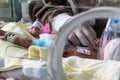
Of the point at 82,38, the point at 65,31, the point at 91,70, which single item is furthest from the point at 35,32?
the point at 65,31

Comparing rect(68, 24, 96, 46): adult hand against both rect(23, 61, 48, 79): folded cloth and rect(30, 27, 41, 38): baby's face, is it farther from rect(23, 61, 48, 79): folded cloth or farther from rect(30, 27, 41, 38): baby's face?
rect(23, 61, 48, 79): folded cloth

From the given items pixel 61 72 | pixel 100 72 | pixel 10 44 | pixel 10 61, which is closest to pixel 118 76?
pixel 100 72

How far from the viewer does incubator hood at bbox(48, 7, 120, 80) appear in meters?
0.47

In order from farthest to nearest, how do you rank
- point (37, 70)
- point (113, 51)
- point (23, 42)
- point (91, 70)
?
point (23, 42), point (113, 51), point (91, 70), point (37, 70)

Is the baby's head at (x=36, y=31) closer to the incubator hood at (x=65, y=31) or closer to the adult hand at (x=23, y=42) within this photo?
the adult hand at (x=23, y=42)

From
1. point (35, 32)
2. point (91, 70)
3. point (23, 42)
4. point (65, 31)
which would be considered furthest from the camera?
point (35, 32)

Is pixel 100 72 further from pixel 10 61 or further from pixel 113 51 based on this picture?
pixel 10 61

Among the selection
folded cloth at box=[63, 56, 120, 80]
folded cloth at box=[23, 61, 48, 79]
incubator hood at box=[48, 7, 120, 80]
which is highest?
incubator hood at box=[48, 7, 120, 80]

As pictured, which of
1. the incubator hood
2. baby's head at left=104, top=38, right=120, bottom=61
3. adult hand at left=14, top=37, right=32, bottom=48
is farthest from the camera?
adult hand at left=14, top=37, right=32, bottom=48

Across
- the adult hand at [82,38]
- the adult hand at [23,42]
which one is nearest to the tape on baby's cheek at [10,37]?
the adult hand at [23,42]

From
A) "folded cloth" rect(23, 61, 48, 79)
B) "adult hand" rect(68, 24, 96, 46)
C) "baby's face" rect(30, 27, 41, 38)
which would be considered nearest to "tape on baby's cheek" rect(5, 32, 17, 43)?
"baby's face" rect(30, 27, 41, 38)

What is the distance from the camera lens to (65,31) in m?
0.52

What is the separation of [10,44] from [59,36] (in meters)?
0.79

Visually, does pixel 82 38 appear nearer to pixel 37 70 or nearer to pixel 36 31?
pixel 36 31
